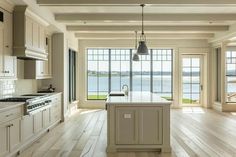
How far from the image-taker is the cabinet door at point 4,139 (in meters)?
4.21

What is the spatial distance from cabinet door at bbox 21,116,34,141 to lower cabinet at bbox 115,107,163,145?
1645 mm

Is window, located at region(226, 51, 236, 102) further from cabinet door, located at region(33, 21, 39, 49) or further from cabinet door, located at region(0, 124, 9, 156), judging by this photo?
cabinet door, located at region(0, 124, 9, 156)

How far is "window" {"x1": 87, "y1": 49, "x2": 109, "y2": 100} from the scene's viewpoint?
12.0m

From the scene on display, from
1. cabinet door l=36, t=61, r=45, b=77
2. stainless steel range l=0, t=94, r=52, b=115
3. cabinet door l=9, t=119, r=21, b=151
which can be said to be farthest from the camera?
cabinet door l=36, t=61, r=45, b=77

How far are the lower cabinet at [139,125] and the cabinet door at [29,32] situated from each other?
2230 mm

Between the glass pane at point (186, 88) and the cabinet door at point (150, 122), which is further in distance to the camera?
the glass pane at point (186, 88)

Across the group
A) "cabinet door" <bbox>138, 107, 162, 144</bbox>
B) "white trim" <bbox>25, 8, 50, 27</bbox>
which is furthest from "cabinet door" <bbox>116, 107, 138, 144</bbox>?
"white trim" <bbox>25, 8, 50, 27</bbox>

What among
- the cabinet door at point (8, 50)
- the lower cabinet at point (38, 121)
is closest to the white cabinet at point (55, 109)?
the lower cabinet at point (38, 121)

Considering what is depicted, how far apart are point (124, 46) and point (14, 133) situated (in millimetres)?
7606

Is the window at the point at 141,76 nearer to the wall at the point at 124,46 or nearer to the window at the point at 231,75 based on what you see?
the wall at the point at 124,46

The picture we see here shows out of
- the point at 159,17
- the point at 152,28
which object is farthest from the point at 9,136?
the point at 152,28

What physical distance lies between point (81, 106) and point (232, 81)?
232 inches

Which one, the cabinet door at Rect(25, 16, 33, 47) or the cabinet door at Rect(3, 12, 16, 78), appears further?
the cabinet door at Rect(25, 16, 33, 47)

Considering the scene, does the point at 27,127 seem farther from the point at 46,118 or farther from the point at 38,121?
the point at 46,118
